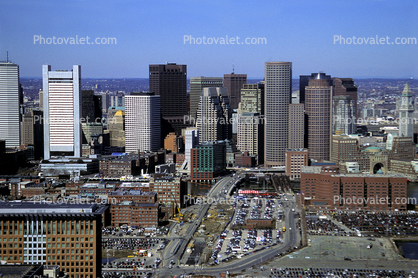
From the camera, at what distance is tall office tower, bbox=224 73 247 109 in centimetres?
9412

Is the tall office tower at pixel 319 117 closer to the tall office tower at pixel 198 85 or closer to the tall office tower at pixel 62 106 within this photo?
the tall office tower at pixel 198 85

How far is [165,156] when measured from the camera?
65062 millimetres

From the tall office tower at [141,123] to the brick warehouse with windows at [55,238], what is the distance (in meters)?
46.1

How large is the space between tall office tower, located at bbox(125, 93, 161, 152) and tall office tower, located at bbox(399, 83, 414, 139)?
93.3 ft

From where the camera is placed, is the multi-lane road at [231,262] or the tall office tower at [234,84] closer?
the multi-lane road at [231,262]

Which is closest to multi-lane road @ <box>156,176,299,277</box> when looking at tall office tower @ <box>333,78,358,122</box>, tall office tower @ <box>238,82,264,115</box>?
tall office tower @ <box>238,82,264,115</box>

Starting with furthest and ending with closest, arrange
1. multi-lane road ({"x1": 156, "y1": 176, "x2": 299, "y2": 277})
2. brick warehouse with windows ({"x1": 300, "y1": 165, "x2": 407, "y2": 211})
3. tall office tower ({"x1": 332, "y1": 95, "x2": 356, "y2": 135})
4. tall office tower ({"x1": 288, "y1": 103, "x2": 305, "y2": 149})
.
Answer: tall office tower ({"x1": 332, "y1": 95, "x2": 356, "y2": 135}), tall office tower ({"x1": 288, "y1": 103, "x2": 305, "y2": 149}), brick warehouse with windows ({"x1": 300, "y1": 165, "x2": 407, "y2": 211}), multi-lane road ({"x1": 156, "y1": 176, "x2": 299, "y2": 277})

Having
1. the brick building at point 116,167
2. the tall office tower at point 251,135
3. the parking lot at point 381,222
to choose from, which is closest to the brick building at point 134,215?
the parking lot at point 381,222

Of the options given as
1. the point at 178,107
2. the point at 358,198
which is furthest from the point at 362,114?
the point at 358,198

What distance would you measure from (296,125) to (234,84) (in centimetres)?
3204

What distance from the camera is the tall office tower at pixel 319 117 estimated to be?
205 ft

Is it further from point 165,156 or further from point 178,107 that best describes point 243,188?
point 178,107

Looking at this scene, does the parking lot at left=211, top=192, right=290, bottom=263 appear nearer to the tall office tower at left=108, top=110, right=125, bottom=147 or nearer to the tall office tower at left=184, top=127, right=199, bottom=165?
the tall office tower at left=184, top=127, right=199, bottom=165

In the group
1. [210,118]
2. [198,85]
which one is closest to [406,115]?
[210,118]
